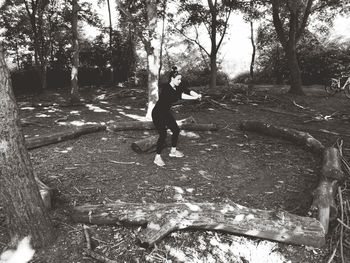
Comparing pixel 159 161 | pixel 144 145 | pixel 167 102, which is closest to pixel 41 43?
pixel 144 145

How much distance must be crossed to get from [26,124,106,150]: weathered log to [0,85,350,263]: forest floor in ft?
0.48

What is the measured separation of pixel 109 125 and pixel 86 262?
5.69m

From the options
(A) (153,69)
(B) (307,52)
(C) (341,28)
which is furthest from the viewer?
(C) (341,28)

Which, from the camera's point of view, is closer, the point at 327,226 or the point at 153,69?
the point at 327,226

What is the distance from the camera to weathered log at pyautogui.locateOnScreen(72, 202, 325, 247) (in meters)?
3.76

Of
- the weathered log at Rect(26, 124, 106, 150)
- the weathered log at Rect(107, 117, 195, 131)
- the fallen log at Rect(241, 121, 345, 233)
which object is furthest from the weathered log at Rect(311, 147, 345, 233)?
the weathered log at Rect(26, 124, 106, 150)

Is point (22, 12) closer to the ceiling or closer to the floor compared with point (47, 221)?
closer to the ceiling

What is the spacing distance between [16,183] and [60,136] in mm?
4626

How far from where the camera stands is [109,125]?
29.1 feet

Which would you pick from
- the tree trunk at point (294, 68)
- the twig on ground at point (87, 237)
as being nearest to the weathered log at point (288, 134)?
the twig on ground at point (87, 237)

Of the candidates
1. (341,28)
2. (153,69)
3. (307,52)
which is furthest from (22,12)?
(341,28)

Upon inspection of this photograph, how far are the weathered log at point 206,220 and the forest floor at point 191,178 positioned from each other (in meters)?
0.13

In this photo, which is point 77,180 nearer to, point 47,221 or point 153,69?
point 47,221

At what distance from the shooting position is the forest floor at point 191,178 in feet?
12.2
